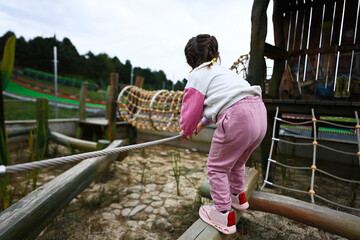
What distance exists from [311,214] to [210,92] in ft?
2.98

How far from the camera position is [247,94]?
1.16 metres

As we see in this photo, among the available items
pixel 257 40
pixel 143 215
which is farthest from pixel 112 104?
pixel 257 40

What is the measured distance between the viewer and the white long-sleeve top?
1.15m

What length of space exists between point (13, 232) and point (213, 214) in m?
0.95

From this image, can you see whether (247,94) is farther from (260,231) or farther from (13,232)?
(13,232)

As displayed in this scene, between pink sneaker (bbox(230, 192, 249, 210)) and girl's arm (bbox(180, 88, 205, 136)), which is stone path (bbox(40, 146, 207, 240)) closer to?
pink sneaker (bbox(230, 192, 249, 210))

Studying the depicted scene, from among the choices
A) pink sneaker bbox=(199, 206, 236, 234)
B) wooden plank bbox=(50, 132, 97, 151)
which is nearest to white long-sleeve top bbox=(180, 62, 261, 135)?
pink sneaker bbox=(199, 206, 236, 234)

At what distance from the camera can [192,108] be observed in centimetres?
117

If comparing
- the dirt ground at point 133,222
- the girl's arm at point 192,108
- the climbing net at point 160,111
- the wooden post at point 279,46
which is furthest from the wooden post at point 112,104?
the girl's arm at point 192,108

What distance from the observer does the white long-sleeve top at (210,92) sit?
115 cm

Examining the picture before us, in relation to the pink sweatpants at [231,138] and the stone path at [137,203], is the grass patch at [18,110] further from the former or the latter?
the pink sweatpants at [231,138]

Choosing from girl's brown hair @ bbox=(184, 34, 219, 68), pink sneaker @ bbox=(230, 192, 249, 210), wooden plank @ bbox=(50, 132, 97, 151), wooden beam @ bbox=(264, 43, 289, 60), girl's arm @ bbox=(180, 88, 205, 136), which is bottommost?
wooden plank @ bbox=(50, 132, 97, 151)

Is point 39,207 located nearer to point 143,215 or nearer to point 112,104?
point 143,215

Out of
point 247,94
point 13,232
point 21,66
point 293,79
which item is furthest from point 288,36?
point 21,66
